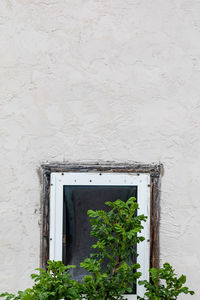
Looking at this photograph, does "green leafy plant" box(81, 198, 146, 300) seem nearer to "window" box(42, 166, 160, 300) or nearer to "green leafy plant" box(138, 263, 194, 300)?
"green leafy plant" box(138, 263, 194, 300)

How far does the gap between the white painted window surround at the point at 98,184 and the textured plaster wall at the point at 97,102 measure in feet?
0.25

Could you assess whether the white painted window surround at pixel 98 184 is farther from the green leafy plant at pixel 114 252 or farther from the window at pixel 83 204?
the green leafy plant at pixel 114 252

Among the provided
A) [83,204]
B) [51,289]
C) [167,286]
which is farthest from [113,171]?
[51,289]

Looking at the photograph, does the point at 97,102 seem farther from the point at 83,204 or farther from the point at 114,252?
the point at 114,252

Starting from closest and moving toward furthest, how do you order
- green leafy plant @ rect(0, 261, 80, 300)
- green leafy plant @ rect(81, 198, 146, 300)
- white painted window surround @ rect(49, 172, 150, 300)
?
green leafy plant @ rect(0, 261, 80, 300), green leafy plant @ rect(81, 198, 146, 300), white painted window surround @ rect(49, 172, 150, 300)

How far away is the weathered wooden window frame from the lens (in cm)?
192

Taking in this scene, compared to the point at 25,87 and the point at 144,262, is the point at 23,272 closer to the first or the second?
the point at 144,262

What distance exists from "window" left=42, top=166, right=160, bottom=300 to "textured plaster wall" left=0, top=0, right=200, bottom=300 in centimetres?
6

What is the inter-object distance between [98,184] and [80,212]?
17 centimetres

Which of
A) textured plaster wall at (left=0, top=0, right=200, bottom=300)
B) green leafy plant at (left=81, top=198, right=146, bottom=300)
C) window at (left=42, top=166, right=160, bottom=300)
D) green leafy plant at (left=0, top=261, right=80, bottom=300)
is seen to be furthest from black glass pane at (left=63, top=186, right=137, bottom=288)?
green leafy plant at (left=0, top=261, right=80, bottom=300)

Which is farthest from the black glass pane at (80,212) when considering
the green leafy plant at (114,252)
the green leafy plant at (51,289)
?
the green leafy plant at (51,289)

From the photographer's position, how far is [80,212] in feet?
6.40

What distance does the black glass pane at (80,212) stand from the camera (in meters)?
1.94

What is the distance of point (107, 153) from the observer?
1.94 meters
